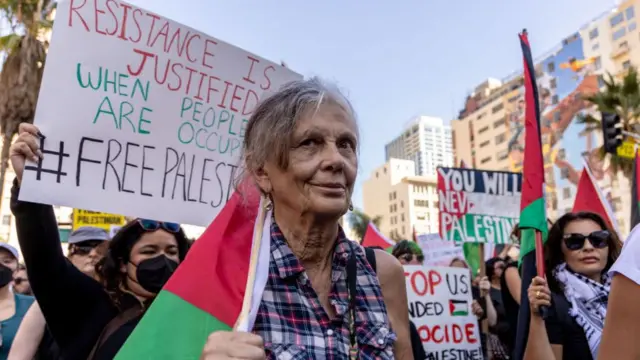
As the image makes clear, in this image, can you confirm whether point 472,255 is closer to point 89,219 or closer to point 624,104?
point 89,219

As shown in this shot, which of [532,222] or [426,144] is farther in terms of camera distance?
[426,144]

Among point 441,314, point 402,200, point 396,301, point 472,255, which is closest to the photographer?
point 396,301

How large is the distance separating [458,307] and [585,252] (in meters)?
2.53

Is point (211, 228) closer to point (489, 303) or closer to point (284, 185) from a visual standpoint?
point (284, 185)

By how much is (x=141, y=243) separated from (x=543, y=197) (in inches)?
93.2

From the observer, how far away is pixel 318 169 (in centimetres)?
161

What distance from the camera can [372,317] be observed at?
160cm

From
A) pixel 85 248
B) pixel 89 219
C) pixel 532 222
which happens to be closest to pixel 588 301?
pixel 532 222

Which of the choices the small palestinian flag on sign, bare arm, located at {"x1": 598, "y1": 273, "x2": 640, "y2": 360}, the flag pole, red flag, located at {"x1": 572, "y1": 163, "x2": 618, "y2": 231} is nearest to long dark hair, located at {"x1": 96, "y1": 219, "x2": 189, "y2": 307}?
bare arm, located at {"x1": 598, "y1": 273, "x2": 640, "y2": 360}

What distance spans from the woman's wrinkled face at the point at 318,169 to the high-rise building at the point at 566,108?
55.8 m

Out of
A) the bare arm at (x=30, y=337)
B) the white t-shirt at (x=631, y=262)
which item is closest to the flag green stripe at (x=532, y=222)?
the white t-shirt at (x=631, y=262)

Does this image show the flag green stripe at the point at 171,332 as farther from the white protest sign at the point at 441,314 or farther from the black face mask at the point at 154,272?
the white protest sign at the point at 441,314

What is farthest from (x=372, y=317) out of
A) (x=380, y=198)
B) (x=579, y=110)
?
(x=380, y=198)

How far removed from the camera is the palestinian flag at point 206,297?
1.46m
